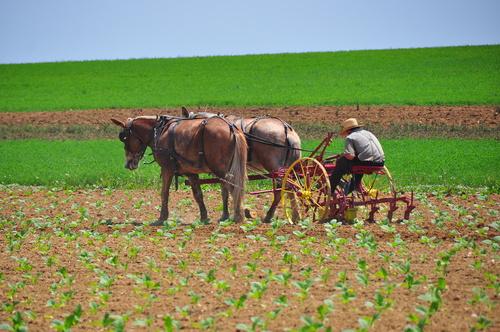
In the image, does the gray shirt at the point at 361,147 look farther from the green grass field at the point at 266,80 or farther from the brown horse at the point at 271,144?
the green grass field at the point at 266,80

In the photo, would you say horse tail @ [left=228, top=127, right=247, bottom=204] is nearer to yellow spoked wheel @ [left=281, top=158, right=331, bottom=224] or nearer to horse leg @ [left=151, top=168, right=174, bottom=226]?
yellow spoked wheel @ [left=281, top=158, right=331, bottom=224]

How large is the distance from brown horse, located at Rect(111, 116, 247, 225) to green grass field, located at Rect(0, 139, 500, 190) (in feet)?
15.3

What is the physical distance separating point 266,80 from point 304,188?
107 feet

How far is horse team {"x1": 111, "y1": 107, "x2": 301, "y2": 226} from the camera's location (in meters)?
14.4

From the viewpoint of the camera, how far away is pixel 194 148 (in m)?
14.9

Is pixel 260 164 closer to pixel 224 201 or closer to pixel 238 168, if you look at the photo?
pixel 224 201

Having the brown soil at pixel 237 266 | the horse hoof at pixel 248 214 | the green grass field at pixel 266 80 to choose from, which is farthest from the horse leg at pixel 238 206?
the green grass field at pixel 266 80

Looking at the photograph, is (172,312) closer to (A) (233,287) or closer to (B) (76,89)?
(A) (233,287)

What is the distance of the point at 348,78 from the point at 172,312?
37.2 meters

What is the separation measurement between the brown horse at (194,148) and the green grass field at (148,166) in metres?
4.67

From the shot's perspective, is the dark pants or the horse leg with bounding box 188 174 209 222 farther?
the horse leg with bounding box 188 174 209 222

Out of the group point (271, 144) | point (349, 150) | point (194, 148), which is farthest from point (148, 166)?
point (349, 150)

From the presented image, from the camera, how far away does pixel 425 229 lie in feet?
42.8

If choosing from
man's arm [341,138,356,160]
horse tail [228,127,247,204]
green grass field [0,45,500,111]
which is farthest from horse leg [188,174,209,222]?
green grass field [0,45,500,111]
